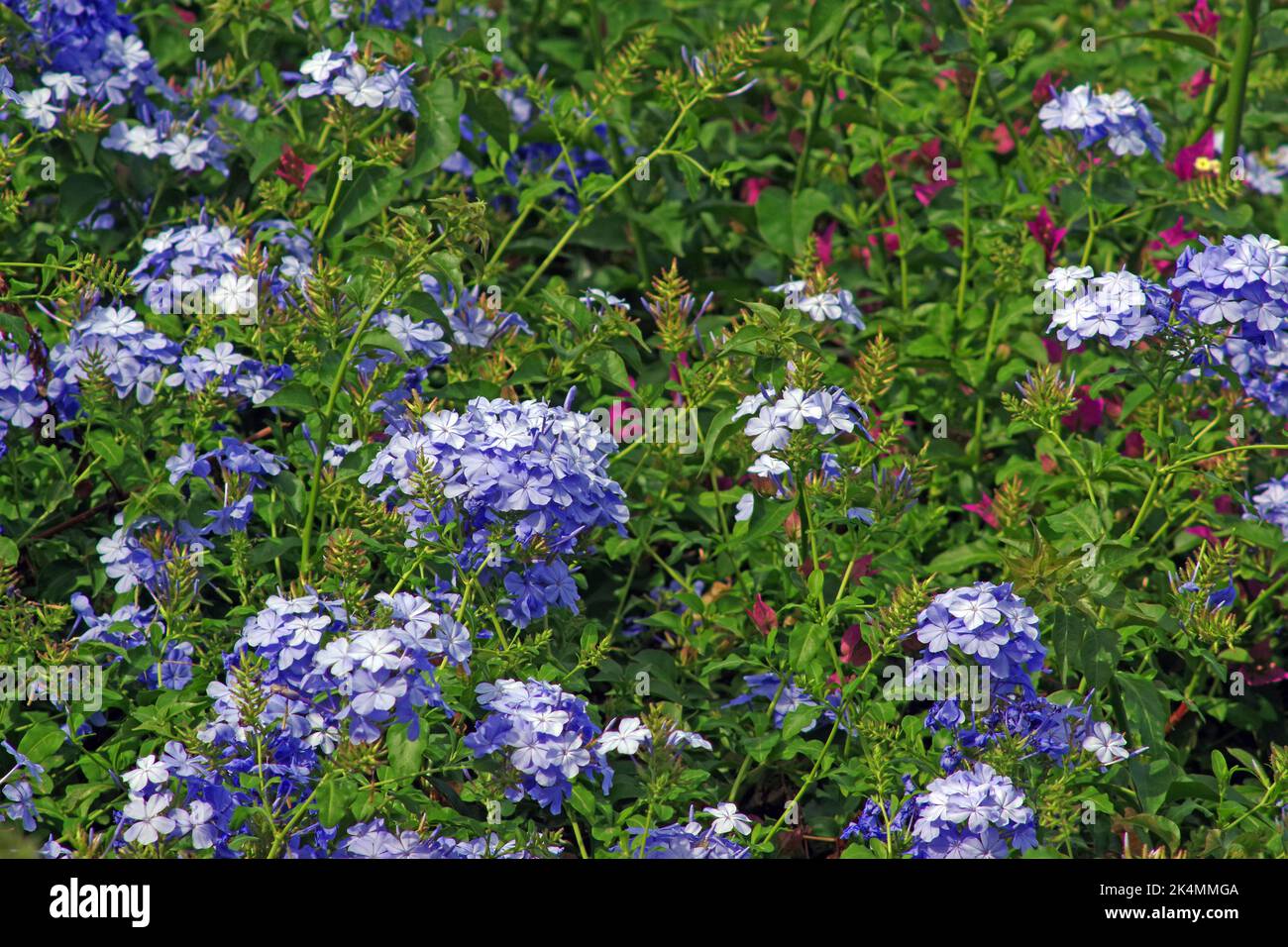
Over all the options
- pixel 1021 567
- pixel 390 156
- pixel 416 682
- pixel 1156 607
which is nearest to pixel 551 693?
pixel 416 682

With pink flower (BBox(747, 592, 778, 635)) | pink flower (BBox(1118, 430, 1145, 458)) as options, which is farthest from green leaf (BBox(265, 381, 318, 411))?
pink flower (BBox(1118, 430, 1145, 458))

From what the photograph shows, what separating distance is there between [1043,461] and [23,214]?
2316mm

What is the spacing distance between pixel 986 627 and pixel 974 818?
28 centimetres

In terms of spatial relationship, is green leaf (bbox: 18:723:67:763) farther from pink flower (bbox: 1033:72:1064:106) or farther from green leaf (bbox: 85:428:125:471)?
pink flower (bbox: 1033:72:1064:106)

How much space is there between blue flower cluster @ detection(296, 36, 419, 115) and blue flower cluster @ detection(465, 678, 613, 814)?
127cm

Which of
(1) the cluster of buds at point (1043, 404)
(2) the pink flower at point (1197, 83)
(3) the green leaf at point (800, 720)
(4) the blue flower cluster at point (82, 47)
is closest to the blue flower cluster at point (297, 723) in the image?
(3) the green leaf at point (800, 720)

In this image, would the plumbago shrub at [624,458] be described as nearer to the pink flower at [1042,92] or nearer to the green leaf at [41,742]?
the green leaf at [41,742]

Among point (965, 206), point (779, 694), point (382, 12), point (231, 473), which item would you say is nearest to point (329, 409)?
point (231, 473)

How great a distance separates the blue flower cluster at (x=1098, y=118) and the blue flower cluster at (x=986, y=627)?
132cm

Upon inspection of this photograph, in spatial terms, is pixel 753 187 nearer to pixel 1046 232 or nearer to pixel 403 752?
pixel 1046 232

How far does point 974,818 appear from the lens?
7.47 ft

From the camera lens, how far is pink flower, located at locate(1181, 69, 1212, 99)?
4223 millimetres

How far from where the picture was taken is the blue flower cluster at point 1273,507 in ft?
10.0

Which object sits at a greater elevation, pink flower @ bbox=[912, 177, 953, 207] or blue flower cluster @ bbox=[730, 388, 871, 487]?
pink flower @ bbox=[912, 177, 953, 207]
